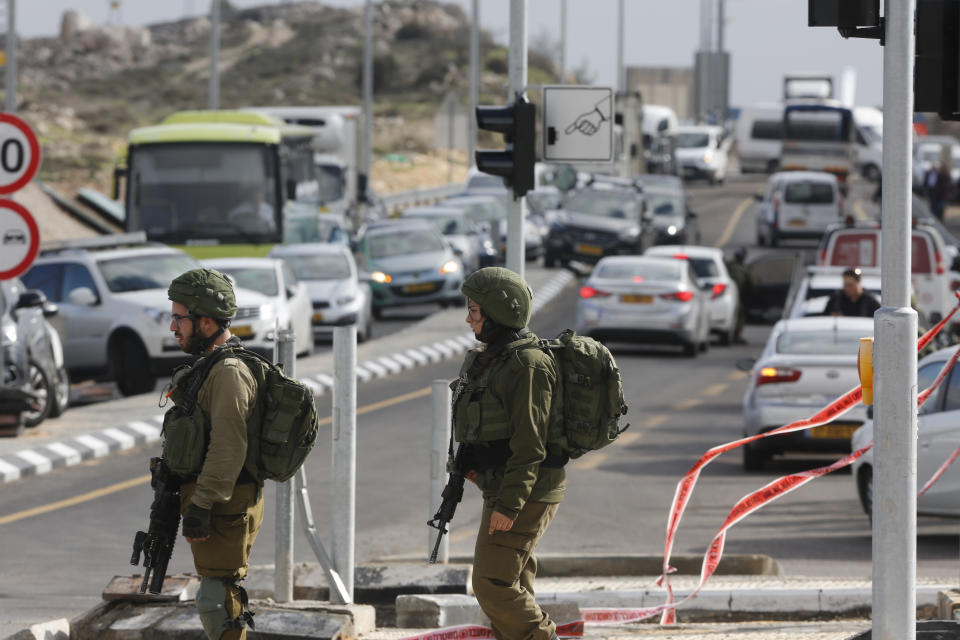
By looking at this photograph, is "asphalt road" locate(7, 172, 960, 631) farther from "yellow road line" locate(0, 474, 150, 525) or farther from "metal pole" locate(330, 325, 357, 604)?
"metal pole" locate(330, 325, 357, 604)

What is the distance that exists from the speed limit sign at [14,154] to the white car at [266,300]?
8435mm

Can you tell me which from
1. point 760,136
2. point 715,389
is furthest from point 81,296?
point 760,136

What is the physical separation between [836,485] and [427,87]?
112 m

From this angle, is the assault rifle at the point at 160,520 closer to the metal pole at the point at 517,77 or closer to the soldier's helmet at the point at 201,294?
the soldier's helmet at the point at 201,294

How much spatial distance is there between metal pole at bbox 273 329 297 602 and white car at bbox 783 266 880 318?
1236 centimetres

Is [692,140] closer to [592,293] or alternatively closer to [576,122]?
[592,293]

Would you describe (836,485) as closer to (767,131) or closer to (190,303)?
(190,303)

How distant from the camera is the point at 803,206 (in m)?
50.9

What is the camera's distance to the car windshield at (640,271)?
2875cm

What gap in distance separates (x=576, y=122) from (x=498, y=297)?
5201mm

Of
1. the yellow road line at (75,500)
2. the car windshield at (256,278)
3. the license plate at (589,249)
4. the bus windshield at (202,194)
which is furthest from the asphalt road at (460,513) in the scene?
the license plate at (589,249)

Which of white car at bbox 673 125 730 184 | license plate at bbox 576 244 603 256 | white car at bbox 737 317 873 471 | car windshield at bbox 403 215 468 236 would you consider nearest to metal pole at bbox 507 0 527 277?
white car at bbox 737 317 873 471

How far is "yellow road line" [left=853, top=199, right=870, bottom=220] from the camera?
59484 mm

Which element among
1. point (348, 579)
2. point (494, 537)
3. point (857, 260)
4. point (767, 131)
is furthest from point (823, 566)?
point (767, 131)
